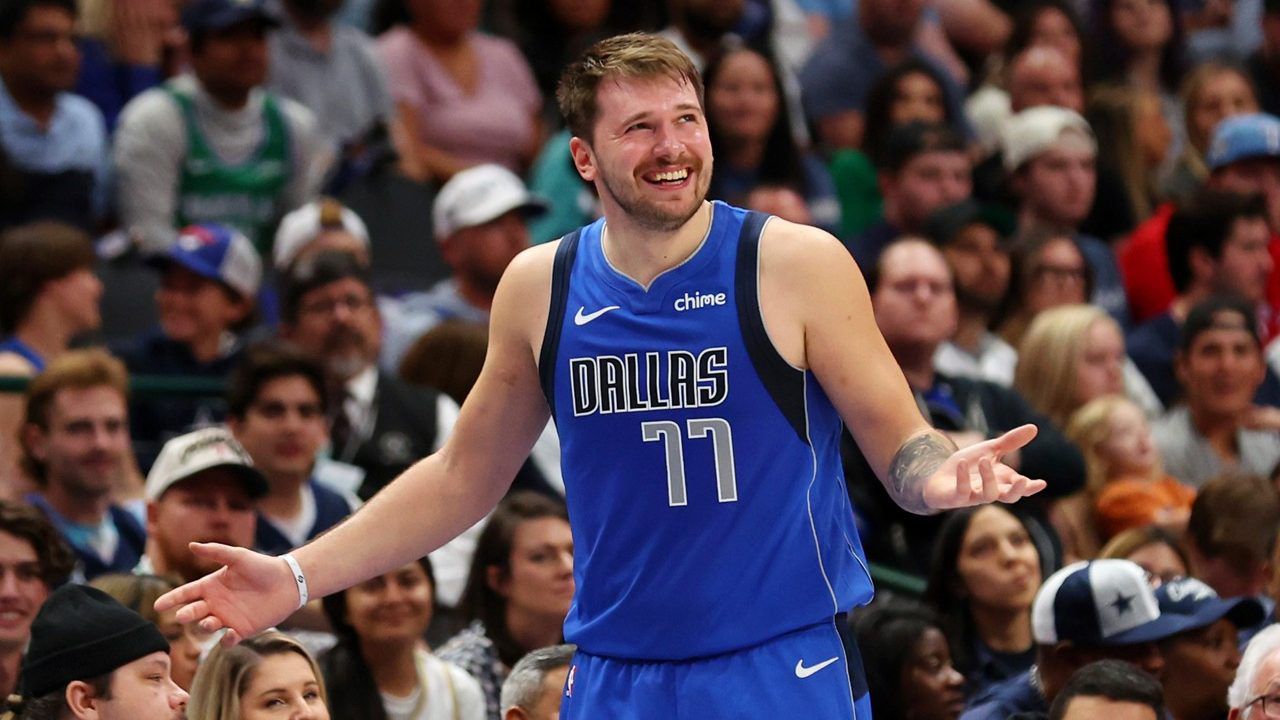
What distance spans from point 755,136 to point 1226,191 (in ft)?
7.88

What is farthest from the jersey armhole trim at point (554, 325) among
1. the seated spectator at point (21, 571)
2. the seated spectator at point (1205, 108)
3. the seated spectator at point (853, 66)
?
the seated spectator at point (1205, 108)

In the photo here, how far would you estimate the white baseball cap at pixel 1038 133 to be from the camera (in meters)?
11.1

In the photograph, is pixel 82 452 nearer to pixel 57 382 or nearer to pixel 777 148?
pixel 57 382

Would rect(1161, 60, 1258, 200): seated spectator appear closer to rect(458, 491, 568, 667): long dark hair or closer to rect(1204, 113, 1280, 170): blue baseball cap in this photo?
rect(1204, 113, 1280, 170): blue baseball cap

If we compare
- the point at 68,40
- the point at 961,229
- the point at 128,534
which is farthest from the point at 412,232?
the point at 128,534

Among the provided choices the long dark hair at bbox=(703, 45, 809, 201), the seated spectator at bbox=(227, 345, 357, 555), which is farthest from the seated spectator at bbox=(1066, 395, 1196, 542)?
the seated spectator at bbox=(227, 345, 357, 555)

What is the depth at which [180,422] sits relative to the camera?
862cm

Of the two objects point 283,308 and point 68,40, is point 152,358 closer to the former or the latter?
point 283,308

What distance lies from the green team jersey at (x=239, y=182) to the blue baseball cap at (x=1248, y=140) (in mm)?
5024

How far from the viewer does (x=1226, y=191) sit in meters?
10.5

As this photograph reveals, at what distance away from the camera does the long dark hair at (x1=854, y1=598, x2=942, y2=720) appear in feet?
21.5

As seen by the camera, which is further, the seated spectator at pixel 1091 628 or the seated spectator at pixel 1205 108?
the seated spectator at pixel 1205 108

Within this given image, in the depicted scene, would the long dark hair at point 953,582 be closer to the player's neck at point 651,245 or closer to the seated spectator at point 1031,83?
the player's neck at point 651,245

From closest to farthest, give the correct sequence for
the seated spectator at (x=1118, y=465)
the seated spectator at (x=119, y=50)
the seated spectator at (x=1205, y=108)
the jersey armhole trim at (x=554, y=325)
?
the jersey armhole trim at (x=554, y=325), the seated spectator at (x=1118, y=465), the seated spectator at (x=119, y=50), the seated spectator at (x=1205, y=108)
